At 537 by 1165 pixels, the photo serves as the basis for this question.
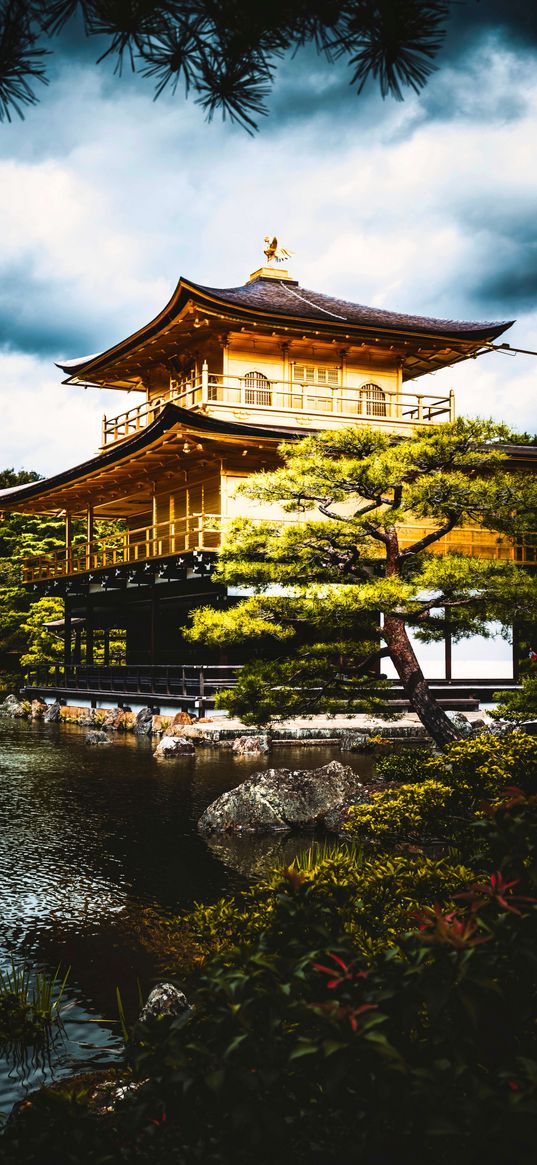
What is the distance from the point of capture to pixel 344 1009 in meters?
2.60

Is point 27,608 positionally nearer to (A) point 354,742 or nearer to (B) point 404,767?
(A) point 354,742

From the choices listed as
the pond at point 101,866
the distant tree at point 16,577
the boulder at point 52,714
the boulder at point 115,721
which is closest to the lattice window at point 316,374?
the boulder at point 115,721

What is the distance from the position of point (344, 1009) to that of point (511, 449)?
28266 mm

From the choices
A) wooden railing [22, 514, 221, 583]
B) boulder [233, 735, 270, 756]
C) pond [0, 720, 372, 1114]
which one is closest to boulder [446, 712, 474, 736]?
pond [0, 720, 372, 1114]

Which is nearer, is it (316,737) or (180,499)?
(316,737)

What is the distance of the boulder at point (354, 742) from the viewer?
65.9 feet

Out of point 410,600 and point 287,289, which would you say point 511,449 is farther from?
point 410,600

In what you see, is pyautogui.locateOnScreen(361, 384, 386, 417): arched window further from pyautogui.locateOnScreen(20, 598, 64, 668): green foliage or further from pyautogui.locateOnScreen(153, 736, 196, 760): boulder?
pyautogui.locateOnScreen(20, 598, 64, 668): green foliage

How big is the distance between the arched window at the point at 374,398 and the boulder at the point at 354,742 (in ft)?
46.2

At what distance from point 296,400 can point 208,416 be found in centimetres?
529

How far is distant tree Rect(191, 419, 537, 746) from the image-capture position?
527 inches

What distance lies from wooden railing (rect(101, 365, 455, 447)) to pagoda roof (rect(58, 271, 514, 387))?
1.59 meters

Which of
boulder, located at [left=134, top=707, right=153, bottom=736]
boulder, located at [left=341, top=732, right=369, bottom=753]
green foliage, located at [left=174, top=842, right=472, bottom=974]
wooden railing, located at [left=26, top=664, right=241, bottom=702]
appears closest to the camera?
green foliage, located at [left=174, top=842, right=472, bottom=974]

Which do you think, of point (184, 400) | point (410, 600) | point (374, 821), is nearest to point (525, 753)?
point (374, 821)
